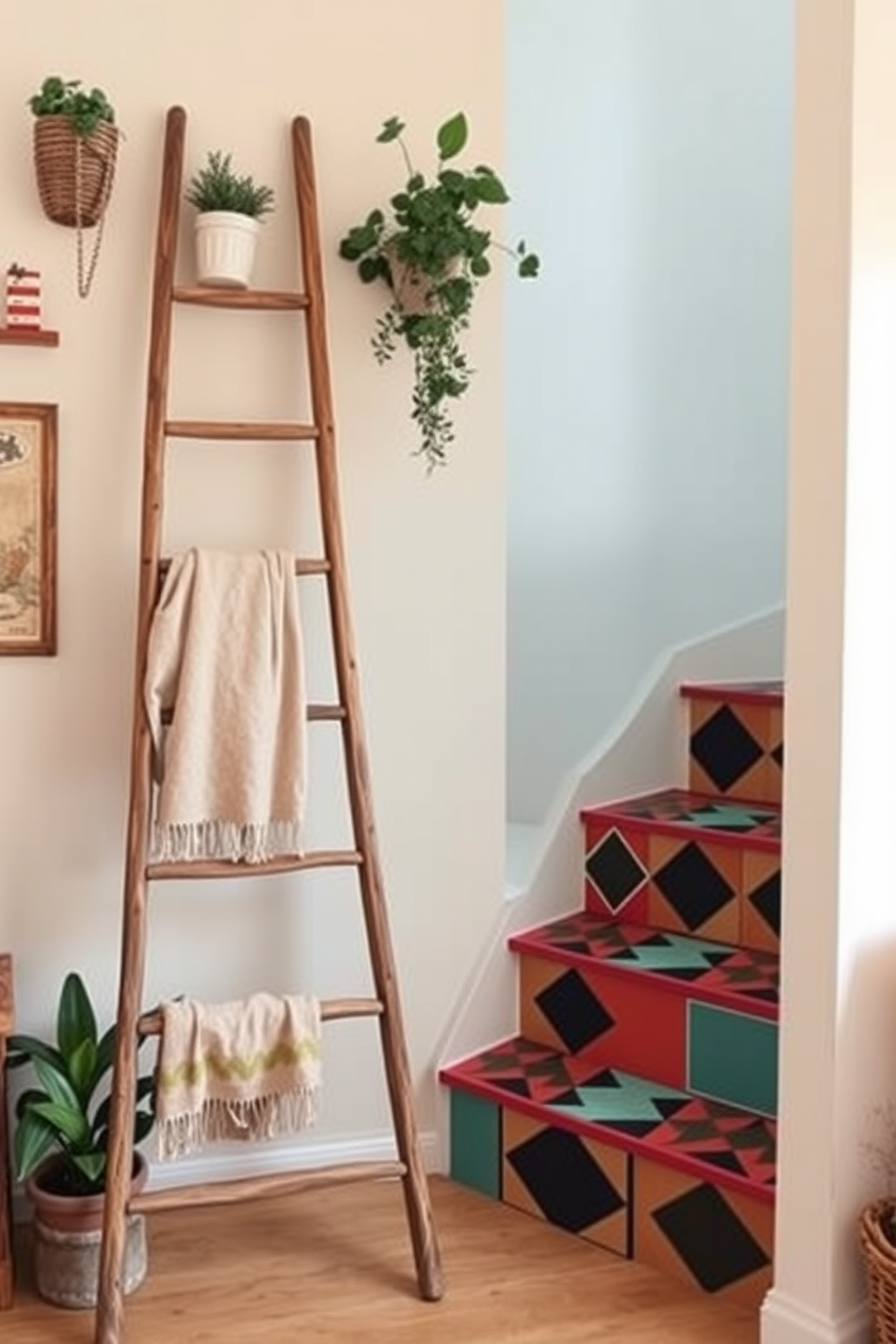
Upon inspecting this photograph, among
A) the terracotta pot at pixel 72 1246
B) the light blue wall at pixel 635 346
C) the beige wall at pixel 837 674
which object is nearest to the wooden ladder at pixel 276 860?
the terracotta pot at pixel 72 1246

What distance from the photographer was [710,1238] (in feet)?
8.09

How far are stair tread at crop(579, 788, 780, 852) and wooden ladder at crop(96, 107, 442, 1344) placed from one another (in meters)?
0.78

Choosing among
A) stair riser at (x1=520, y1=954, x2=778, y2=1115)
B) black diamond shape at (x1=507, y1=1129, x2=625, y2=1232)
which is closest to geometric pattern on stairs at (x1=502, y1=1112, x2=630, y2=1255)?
black diamond shape at (x1=507, y1=1129, x2=625, y2=1232)

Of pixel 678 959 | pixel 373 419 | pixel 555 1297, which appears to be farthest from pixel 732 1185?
pixel 373 419

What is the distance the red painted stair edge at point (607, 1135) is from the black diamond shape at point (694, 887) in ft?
1.76

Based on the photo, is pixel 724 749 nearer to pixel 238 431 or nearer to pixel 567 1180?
pixel 567 1180

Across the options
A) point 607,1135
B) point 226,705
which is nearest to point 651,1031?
A: point 607,1135

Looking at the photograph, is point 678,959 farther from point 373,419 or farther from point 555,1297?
point 373,419

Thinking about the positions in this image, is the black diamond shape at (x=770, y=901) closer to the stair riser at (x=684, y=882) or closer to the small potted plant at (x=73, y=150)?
the stair riser at (x=684, y=882)

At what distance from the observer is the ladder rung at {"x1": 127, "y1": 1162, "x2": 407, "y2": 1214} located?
7.69ft

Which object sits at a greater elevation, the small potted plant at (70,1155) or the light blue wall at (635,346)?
the light blue wall at (635,346)

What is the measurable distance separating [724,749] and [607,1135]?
1133mm

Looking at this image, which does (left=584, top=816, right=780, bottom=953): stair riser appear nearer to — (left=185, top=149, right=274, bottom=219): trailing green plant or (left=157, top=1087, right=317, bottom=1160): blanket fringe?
(left=157, top=1087, right=317, bottom=1160): blanket fringe

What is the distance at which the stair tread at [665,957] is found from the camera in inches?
106
